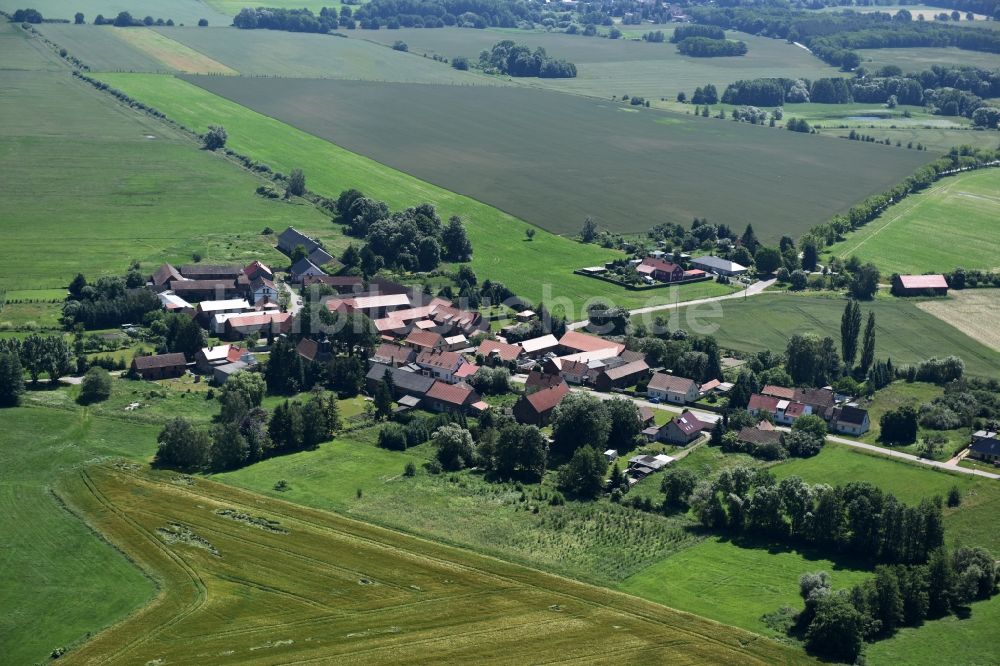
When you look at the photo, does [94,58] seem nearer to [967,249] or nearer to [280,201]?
[280,201]

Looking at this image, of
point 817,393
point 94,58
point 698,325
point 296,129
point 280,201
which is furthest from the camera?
point 94,58

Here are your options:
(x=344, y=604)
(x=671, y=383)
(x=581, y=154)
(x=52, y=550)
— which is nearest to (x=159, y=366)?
(x=52, y=550)

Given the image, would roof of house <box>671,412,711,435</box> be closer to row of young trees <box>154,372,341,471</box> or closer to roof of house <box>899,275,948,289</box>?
row of young trees <box>154,372,341,471</box>

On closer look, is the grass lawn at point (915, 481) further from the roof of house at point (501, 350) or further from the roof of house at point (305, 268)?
the roof of house at point (305, 268)

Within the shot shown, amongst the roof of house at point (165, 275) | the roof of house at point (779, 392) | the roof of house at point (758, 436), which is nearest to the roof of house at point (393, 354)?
the roof of house at point (165, 275)

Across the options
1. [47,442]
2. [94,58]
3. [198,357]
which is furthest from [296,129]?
[47,442]

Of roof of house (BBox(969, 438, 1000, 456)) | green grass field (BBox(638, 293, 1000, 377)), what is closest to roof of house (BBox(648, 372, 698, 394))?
green grass field (BBox(638, 293, 1000, 377))
